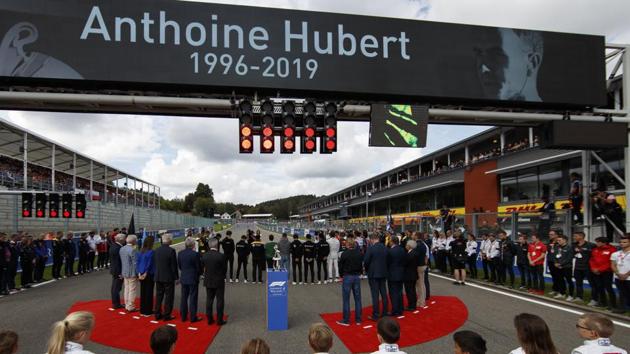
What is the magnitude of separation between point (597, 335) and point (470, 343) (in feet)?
4.19

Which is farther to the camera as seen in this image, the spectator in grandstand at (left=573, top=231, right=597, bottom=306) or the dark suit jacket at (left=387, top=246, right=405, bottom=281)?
the spectator in grandstand at (left=573, top=231, right=597, bottom=306)

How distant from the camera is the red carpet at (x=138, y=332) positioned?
670cm

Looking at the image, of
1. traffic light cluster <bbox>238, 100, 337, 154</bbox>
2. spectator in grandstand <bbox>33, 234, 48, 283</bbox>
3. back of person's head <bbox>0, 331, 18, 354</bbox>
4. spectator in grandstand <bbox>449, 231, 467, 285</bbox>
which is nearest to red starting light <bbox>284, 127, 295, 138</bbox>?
traffic light cluster <bbox>238, 100, 337, 154</bbox>

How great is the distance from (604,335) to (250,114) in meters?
7.74

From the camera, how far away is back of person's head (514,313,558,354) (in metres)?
3.05

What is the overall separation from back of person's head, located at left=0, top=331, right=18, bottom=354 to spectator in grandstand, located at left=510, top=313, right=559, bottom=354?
13.2ft

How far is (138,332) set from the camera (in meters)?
7.60

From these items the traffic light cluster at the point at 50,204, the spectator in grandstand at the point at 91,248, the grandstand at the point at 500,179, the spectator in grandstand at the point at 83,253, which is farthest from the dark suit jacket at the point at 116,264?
the grandstand at the point at 500,179

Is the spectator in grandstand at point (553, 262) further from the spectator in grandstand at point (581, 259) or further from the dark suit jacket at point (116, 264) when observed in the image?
the dark suit jacket at point (116, 264)

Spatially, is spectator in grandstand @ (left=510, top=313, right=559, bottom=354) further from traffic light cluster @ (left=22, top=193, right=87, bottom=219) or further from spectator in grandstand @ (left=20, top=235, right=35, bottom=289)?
traffic light cluster @ (left=22, top=193, right=87, bottom=219)

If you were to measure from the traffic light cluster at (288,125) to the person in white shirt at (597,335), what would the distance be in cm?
663

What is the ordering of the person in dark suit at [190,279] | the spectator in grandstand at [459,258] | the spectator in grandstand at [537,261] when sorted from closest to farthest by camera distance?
1. the person in dark suit at [190,279]
2. the spectator in grandstand at [537,261]
3. the spectator in grandstand at [459,258]

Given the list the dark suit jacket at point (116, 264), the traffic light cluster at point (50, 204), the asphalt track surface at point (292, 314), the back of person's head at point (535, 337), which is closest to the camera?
the back of person's head at point (535, 337)

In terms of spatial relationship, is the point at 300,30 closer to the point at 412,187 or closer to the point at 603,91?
the point at 603,91
